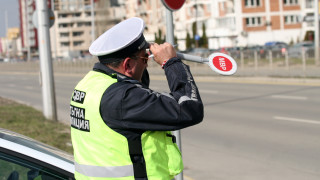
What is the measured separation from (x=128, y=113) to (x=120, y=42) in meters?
0.35

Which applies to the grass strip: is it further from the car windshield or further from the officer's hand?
the officer's hand

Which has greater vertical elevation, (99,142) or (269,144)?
(99,142)

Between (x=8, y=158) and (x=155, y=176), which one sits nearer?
(x=155, y=176)

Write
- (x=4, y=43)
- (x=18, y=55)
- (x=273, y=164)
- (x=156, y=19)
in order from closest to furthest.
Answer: (x=273, y=164) → (x=156, y=19) → (x=18, y=55) → (x=4, y=43)

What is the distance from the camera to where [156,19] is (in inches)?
3285

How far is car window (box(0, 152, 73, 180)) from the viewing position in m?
2.59

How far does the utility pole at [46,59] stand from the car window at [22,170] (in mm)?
8578

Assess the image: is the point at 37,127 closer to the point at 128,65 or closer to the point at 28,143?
the point at 28,143

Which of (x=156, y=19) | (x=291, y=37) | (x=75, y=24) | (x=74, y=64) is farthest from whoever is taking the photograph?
(x=75, y=24)

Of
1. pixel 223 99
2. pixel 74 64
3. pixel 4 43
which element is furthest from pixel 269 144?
pixel 4 43

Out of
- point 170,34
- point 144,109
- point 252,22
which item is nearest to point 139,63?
point 144,109

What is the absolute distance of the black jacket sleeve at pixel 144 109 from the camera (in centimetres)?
221

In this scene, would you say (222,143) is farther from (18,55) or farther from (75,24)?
(18,55)

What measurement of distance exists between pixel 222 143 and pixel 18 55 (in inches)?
5850
